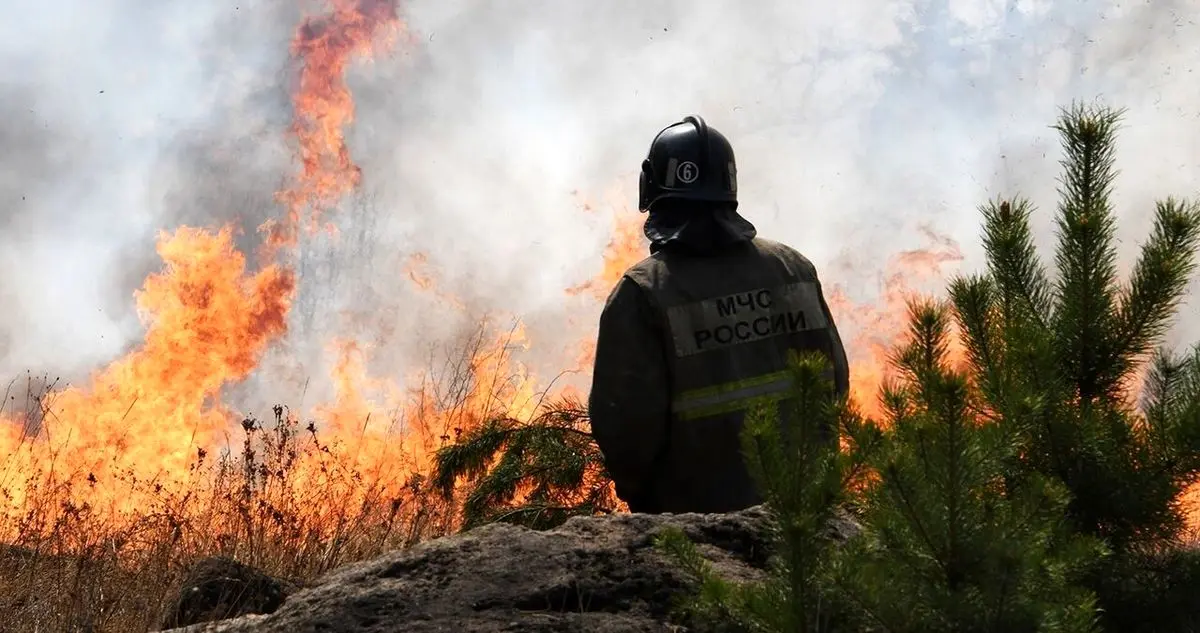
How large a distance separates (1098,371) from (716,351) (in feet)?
5.54

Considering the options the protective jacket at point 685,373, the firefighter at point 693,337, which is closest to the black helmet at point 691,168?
the firefighter at point 693,337

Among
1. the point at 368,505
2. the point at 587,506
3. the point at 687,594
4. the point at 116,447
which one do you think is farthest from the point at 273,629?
the point at 116,447

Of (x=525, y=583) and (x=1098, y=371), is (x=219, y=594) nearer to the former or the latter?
(x=525, y=583)

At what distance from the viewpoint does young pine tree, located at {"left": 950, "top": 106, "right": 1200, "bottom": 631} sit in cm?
271

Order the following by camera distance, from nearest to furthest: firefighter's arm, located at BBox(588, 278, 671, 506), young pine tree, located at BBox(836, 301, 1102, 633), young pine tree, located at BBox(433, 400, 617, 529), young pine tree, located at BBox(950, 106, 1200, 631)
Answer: young pine tree, located at BBox(836, 301, 1102, 633) < young pine tree, located at BBox(950, 106, 1200, 631) < firefighter's arm, located at BBox(588, 278, 671, 506) < young pine tree, located at BBox(433, 400, 617, 529)

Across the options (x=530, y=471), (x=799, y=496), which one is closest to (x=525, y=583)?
(x=799, y=496)

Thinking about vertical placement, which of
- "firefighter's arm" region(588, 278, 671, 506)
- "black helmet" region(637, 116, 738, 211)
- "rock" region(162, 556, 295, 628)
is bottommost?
"rock" region(162, 556, 295, 628)

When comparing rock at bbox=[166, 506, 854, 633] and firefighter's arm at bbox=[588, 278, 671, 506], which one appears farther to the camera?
firefighter's arm at bbox=[588, 278, 671, 506]

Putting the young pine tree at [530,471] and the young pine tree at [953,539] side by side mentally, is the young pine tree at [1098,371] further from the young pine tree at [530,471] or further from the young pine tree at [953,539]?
the young pine tree at [530,471]

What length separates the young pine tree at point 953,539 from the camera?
2.24 metres

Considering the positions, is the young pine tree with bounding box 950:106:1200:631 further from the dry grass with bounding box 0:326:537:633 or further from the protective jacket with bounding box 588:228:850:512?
the dry grass with bounding box 0:326:537:633

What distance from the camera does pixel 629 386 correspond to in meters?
4.29

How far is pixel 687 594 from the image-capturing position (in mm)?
2859

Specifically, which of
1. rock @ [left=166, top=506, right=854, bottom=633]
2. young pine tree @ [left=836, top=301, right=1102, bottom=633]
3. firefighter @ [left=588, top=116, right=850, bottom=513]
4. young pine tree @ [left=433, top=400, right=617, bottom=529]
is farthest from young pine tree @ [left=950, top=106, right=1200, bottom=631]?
young pine tree @ [left=433, top=400, right=617, bottom=529]
